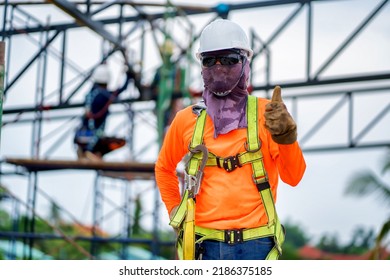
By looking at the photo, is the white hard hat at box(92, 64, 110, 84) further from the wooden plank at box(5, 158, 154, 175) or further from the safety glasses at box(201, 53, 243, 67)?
the safety glasses at box(201, 53, 243, 67)

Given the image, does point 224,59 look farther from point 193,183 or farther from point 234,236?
point 234,236

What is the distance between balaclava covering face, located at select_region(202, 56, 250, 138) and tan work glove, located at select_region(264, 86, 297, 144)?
1.00 feet

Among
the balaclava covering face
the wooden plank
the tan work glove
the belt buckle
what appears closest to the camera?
the tan work glove

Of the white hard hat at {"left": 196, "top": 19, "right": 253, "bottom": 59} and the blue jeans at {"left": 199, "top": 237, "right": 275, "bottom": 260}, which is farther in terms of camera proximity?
the white hard hat at {"left": 196, "top": 19, "right": 253, "bottom": 59}

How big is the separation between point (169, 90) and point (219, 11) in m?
1.32

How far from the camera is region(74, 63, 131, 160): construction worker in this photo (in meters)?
11.5

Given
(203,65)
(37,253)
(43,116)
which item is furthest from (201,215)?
(37,253)

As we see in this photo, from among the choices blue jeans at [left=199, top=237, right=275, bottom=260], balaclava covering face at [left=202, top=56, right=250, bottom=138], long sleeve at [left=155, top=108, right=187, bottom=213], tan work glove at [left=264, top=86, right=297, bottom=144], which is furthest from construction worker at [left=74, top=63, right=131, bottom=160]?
tan work glove at [left=264, top=86, right=297, bottom=144]

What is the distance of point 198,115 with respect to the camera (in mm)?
3959

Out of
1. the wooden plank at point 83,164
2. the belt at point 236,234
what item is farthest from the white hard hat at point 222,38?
the wooden plank at point 83,164

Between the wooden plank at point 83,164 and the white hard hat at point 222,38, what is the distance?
22.5ft
